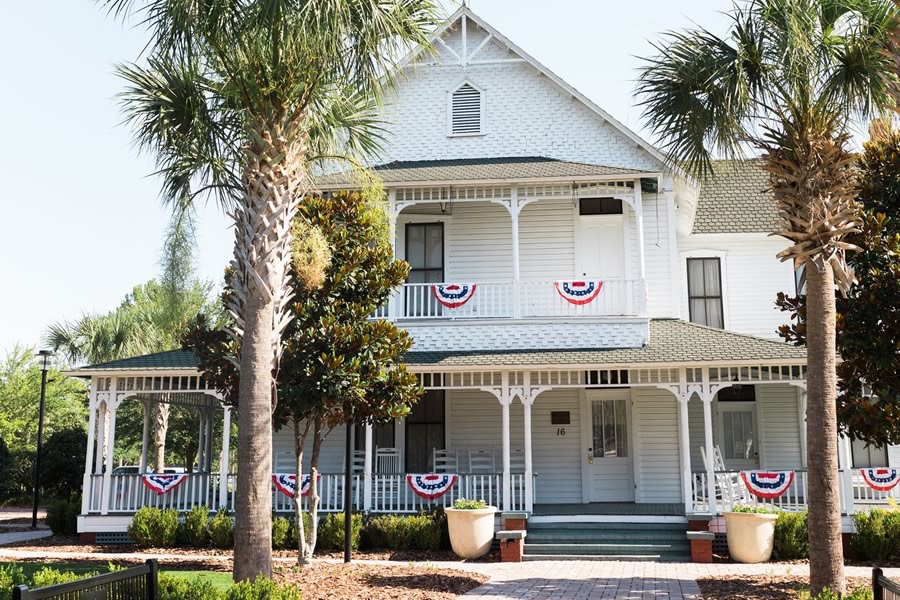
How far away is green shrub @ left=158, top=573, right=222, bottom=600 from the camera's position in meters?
7.99

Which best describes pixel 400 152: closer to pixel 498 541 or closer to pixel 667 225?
pixel 667 225

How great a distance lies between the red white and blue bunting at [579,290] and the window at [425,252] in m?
3.27

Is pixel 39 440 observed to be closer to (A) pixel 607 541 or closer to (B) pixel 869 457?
(A) pixel 607 541

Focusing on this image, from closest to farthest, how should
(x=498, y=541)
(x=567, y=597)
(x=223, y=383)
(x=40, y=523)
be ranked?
1. (x=567, y=597)
2. (x=223, y=383)
3. (x=498, y=541)
4. (x=40, y=523)

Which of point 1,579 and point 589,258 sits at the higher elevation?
point 589,258

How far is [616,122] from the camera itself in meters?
19.9

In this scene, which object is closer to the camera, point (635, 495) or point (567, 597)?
point (567, 597)

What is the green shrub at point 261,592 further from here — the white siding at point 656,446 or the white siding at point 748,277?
the white siding at point 748,277

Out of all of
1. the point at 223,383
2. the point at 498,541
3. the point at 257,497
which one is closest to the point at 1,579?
the point at 257,497

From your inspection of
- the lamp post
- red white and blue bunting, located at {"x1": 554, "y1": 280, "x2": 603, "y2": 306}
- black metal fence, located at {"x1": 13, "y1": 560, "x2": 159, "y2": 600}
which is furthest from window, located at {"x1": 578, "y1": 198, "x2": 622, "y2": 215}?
the lamp post

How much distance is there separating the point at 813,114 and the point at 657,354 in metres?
6.83

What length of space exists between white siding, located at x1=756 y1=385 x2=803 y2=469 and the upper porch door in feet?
14.3

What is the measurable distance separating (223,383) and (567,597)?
20.3 feet

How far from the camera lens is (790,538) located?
14617 mm
